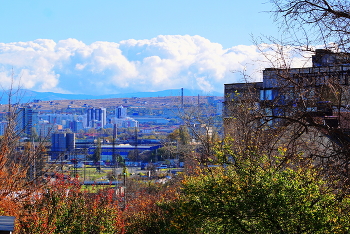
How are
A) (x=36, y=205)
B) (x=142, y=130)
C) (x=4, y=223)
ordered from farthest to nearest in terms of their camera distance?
1. (x=142, y=130)
2. (x=36, y=205)
3. (x=4, y=223)

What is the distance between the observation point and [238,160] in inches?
373

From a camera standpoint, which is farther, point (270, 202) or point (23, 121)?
point (23, 121)

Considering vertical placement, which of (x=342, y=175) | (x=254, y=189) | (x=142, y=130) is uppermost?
(x=342, y=175)

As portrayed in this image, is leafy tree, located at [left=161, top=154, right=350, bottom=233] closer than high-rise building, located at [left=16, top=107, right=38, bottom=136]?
Yes

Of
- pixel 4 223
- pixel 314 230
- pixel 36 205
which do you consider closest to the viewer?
pixel 4 223

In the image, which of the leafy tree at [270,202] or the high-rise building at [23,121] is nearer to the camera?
the leafy tree at [270,202]

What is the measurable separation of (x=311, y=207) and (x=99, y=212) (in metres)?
6.74

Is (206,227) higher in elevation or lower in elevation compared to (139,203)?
higher

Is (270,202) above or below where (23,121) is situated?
above

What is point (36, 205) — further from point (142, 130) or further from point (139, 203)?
point (142, 130)

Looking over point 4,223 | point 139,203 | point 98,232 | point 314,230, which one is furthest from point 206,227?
point 139,203

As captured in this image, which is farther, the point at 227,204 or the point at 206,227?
the point at 206,227

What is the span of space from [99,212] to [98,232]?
1.56 ft

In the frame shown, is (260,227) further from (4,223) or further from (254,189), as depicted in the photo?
(4,223)
